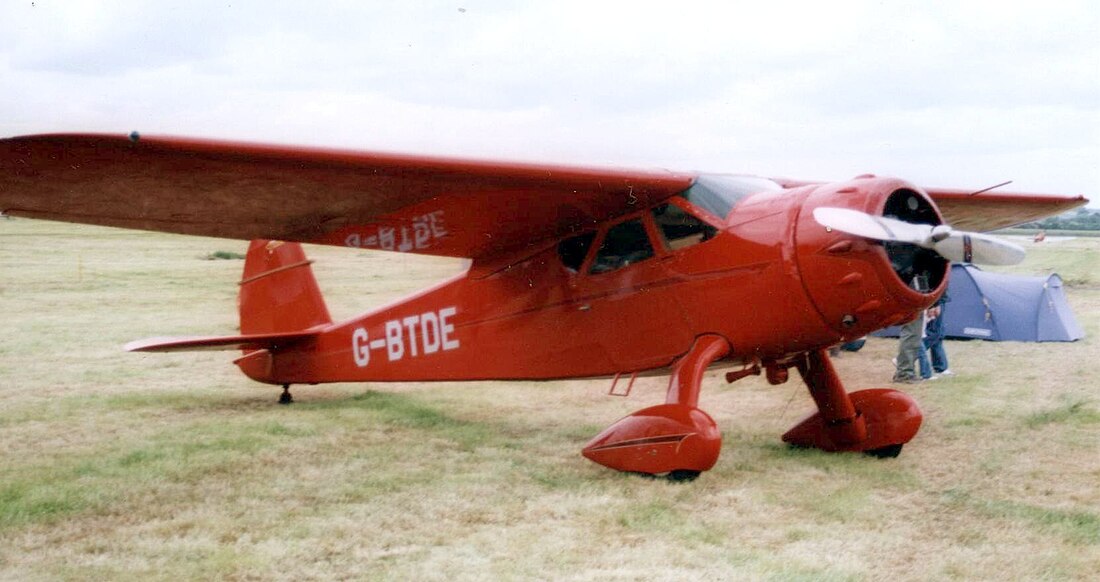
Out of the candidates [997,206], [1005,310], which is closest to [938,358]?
[997,206]

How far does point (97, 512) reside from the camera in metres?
4.63

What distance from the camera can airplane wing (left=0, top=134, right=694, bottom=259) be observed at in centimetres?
429

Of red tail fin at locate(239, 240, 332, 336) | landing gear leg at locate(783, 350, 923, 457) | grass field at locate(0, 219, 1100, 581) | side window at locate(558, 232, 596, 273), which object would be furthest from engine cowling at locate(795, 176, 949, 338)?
red tail fin at locate(239, 240, 332, 336)

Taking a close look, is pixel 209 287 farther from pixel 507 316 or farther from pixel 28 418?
pixel 507 316

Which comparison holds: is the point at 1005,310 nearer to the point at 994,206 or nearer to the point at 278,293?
the point at 994,206

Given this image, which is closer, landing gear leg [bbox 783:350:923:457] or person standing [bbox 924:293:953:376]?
Result: landing gear leg [bbox 783:350:923:457]

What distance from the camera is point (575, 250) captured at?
632 centimetres

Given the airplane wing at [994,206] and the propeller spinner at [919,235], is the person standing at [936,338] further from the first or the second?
the propeller spinner at [919,235]

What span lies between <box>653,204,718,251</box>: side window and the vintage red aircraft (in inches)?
0.5

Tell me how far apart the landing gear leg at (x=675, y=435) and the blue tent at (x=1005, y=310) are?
336 inches

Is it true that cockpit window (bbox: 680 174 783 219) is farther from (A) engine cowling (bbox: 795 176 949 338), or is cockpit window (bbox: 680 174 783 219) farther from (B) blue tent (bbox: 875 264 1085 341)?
(B) blue tent (bbox: 875 264 1085 341)

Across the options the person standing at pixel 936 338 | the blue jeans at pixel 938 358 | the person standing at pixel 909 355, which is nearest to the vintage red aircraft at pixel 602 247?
the person standing at pixel 909 355

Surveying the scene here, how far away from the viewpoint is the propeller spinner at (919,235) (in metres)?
4.71

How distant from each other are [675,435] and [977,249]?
2.04 m
